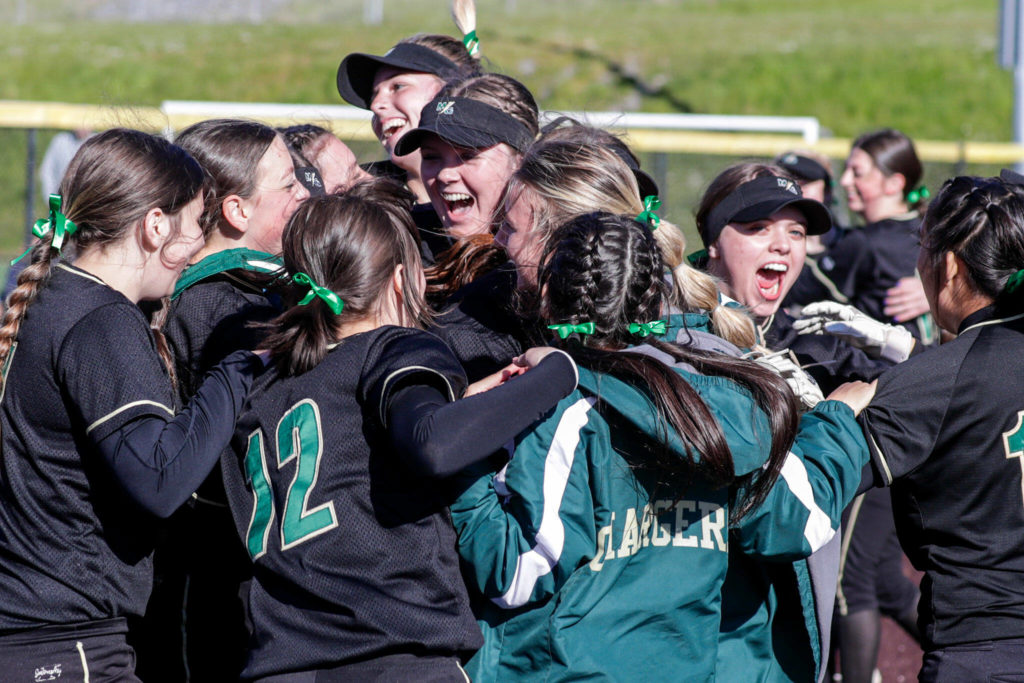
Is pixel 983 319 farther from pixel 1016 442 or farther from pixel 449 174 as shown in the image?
pixel 449 174

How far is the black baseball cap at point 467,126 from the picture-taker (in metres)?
2.98

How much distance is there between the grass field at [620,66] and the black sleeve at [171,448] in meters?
15.3

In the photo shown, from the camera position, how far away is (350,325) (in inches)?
93.5

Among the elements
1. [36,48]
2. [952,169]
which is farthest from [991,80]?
[36,48]

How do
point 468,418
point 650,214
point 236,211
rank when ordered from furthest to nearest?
point 236,211 < point 650,214 < point 468,418

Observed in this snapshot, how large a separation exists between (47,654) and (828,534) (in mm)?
1720

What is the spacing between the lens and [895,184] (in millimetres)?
6176

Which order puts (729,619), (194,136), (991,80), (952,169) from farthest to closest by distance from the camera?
(991,80) < (952,169) < (194,136) < (729,619)

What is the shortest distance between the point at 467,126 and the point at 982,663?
1889 mm

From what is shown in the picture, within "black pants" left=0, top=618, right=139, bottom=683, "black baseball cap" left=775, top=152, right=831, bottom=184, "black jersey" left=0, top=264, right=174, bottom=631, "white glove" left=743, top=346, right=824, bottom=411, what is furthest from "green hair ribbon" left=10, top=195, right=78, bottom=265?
"black baseball cap" left=775, top=152, right=831, bottom=184

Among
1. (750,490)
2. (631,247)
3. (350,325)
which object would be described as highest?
(631,247)

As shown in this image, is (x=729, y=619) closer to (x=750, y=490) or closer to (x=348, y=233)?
(x=750, y=490)

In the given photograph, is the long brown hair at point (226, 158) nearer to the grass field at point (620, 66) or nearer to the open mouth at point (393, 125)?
the open mouth at point (393, 125)

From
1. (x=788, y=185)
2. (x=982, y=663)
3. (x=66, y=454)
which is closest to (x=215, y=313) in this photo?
(x=66, y=454)
